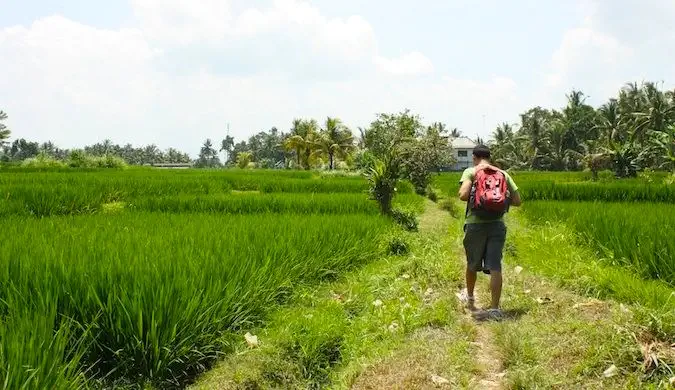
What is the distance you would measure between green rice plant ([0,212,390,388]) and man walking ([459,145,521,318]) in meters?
1.95

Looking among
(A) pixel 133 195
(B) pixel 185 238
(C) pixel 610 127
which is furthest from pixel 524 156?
(B) pixel 185 238

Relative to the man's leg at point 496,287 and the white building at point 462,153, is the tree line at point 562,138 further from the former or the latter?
the man's leg at point 496,287

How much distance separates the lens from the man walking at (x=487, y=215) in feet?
16.5

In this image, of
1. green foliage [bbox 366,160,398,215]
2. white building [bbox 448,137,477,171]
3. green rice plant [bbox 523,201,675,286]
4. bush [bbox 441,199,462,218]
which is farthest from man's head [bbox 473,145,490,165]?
white building [bbox 448,137,477,171]

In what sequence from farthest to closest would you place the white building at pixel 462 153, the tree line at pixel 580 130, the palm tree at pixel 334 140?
the white building at pixel 462 153 < the palm tree at pixel 334 140 < the tree line at pixel 580 130

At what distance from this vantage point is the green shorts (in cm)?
521

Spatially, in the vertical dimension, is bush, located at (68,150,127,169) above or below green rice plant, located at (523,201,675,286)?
above

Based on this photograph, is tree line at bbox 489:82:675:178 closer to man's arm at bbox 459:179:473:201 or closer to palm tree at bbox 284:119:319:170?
palm tree at bbox 284:119:319:170

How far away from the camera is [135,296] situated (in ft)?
11.0

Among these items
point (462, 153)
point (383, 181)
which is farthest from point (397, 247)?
point (462, 153)

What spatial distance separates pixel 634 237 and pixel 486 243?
108 inches

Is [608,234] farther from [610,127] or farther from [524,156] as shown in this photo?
[524,156]

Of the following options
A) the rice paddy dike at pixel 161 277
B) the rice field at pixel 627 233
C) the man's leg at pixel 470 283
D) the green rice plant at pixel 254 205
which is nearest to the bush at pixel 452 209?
the rice field at pixel 627 233

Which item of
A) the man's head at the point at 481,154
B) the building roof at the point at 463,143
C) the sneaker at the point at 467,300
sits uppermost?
the building roof at the point at 463,143
